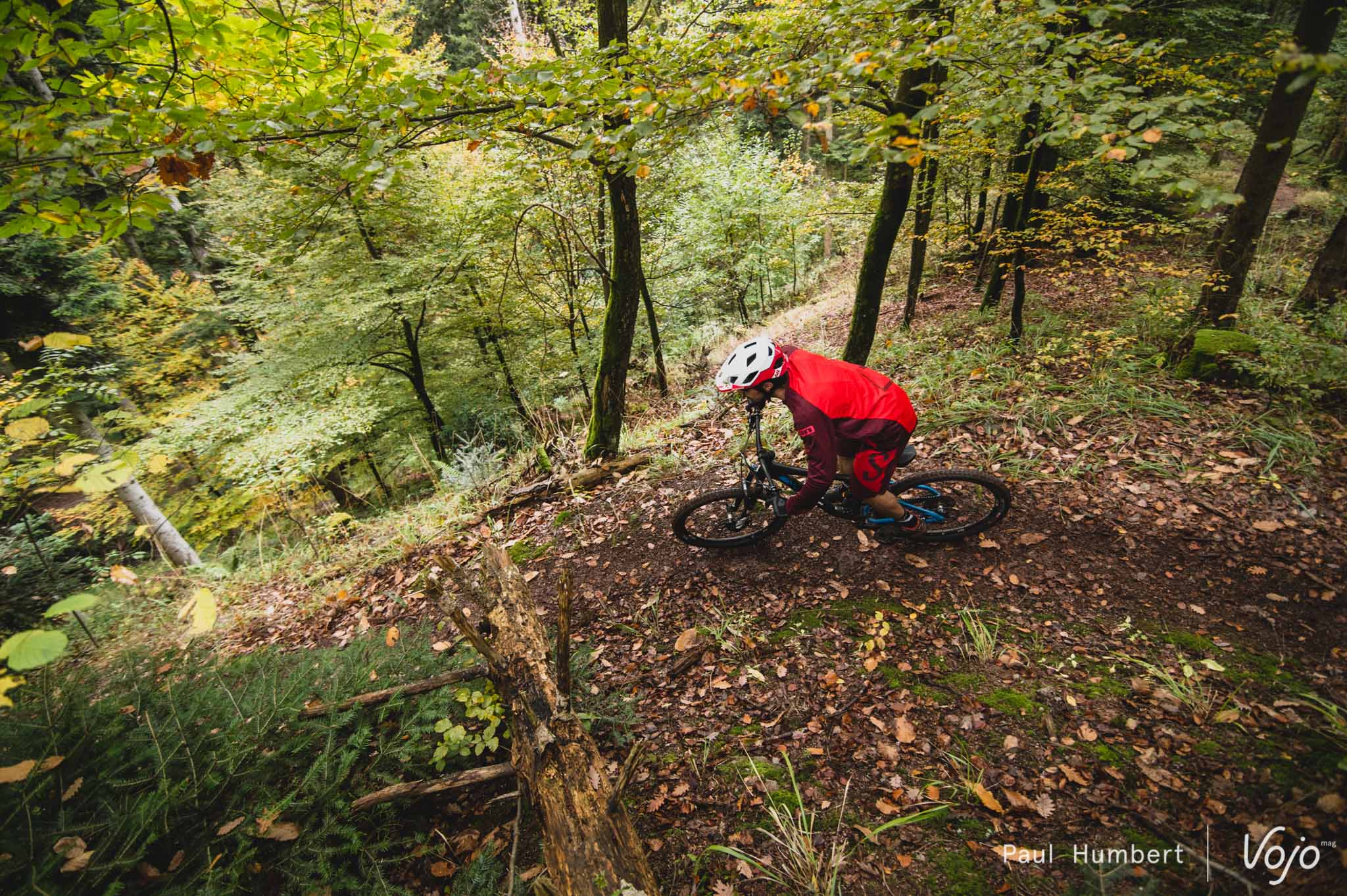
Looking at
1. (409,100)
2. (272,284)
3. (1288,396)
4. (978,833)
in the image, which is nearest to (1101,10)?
(409,100)

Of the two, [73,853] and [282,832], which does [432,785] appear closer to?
[282,832]

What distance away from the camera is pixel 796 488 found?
4691mm

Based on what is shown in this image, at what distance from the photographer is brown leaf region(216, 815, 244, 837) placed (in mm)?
2227

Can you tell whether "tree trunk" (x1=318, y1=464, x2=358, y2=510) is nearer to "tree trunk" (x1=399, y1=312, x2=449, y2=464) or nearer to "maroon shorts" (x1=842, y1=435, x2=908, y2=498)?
"tree trunk" (x1=399, y1=312, x2=449, y2=464)

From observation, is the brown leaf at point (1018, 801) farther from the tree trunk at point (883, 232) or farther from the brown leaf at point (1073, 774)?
the tree trunk at point (883, 232)

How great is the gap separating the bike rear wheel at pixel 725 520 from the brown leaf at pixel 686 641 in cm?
106

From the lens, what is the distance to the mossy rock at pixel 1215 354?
19.1ft

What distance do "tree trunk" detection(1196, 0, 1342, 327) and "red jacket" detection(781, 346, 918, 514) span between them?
556cm

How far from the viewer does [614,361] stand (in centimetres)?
670

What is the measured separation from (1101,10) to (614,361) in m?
5.33

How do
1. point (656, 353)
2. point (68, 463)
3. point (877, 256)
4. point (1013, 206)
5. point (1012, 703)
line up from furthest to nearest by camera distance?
point (656, 353), point (1013, 206), point (877, 256), point (1012, 703), point (68, 463)

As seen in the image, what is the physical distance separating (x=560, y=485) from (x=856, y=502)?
3993mm

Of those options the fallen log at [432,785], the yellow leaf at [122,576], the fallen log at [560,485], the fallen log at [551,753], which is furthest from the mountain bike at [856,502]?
the yellow leaf at [122,576]

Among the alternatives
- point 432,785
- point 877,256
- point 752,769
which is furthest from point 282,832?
point 877,256
